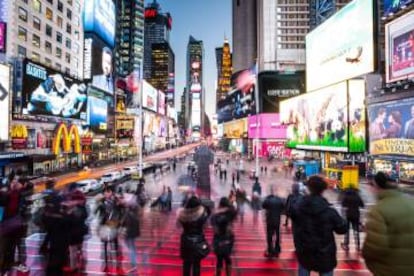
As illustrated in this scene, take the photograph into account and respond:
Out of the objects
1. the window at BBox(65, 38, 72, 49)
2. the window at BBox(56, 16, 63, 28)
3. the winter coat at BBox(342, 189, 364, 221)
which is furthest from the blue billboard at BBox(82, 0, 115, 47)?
the winter coat at BBox(342, 189, 364, 221)

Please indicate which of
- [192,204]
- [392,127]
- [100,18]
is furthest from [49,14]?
[192,204]

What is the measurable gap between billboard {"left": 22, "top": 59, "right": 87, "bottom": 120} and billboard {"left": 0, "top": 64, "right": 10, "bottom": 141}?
16.0 ft

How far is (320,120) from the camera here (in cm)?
4503

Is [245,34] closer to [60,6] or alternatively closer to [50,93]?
[60,6]

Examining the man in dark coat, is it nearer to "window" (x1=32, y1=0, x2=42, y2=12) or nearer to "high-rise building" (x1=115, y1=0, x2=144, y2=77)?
"window" (x1=32, y1=0, x2=42, y2=12)

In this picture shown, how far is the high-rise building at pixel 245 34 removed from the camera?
601 feet

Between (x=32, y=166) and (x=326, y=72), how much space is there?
36.7 metres

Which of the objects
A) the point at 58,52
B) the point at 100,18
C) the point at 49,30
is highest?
the point at 100,18

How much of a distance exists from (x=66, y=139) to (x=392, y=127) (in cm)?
3997

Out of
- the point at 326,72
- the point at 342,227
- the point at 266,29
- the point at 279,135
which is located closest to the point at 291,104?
the point at 326,72

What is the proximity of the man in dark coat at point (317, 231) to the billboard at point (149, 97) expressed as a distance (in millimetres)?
109177

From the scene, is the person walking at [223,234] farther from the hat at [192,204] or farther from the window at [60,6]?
the window at [60,6]

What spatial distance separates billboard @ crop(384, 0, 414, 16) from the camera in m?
39.6

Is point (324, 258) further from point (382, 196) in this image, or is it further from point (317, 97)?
point (317, 97)
